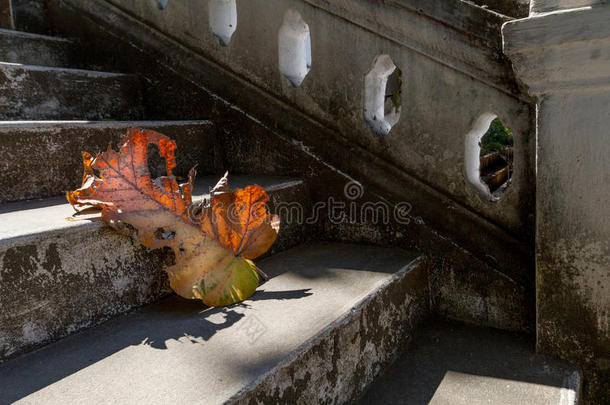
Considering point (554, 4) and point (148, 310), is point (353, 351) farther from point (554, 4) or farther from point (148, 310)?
point (554, 4)

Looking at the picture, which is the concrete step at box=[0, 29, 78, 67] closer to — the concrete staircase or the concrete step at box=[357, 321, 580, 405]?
the concrete staircase

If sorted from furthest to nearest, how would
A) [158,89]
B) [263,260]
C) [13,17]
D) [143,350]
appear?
1. [13,17]
2. [158,89]
3. [263,260]
4. [143,350]

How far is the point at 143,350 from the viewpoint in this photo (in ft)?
3.93

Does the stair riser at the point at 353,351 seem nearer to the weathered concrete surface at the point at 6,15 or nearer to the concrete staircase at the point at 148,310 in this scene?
the concrete staircase at the point at 148,310

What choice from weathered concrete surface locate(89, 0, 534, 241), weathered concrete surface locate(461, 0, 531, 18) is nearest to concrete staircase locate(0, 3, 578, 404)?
weathered concrete surface locate(89, 0, 534, 241)

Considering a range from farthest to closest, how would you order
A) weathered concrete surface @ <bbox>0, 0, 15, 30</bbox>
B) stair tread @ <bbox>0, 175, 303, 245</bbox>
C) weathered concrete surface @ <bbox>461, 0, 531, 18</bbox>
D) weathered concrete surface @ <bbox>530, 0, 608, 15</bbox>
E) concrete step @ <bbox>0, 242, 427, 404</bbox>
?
weathered concrete surface @ <bbox>0, 0, 15, 30</bbox> < weathered concrete surface @ <bbox>461, 0, 531, 18</bbox> < weathered concrete surface @ <bbox>530, 0, 608, 15</bbox> < stair tread @ <bbox>0, 175, 303, 245</bbox> < concrete step @ <bbox>0, 242, 427, 404</bbox>

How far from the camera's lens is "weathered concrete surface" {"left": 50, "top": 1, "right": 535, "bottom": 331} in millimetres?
1798

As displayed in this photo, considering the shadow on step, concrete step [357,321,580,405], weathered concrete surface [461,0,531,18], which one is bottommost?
concrete step [357,321,580,405]

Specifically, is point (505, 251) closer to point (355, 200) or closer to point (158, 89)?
point (355, 200)

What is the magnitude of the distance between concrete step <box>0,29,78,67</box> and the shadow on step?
1.85 meters

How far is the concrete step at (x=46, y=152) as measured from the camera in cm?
162

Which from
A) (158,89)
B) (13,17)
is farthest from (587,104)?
(13,17)

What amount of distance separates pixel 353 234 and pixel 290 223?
287 mm

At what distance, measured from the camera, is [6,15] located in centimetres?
322
